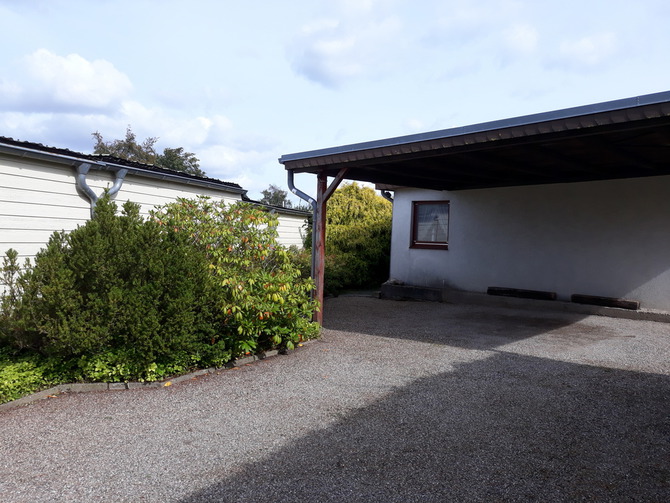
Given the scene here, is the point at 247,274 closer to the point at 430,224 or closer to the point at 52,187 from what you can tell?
the point at 52,187

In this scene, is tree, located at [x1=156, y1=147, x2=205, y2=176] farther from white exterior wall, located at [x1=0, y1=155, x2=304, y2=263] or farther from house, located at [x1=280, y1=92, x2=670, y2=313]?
white exterior wall, located at [x1=0, y1=155, x2=304, y2=263]

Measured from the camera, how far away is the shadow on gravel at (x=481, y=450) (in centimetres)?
278

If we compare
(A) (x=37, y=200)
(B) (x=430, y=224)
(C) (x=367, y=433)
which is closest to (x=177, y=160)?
(B) (x=430, y=224)

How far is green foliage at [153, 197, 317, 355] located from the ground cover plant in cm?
3

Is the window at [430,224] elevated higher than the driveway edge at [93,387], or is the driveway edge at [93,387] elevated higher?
the window at [430,224]

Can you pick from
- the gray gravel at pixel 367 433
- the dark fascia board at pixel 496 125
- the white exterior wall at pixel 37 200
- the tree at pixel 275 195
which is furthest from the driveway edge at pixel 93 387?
the tree at pixel 275 195

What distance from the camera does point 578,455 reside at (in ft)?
10.7

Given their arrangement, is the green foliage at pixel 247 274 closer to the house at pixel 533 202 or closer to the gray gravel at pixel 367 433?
the gray gravel at pixel 367 433

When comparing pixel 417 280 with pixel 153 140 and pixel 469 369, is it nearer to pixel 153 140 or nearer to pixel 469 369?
pixel 469 369

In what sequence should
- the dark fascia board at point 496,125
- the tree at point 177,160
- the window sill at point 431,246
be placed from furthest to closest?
the tree at point 177,160
the window sill at point 431,246
the dark fascia board at point 496,125

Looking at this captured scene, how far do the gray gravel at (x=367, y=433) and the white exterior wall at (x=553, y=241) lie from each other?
2.91 m

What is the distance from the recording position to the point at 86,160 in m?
6.63

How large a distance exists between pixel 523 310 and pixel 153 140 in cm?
2450

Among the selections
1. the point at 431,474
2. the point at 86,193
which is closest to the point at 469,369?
the point at 431,474
